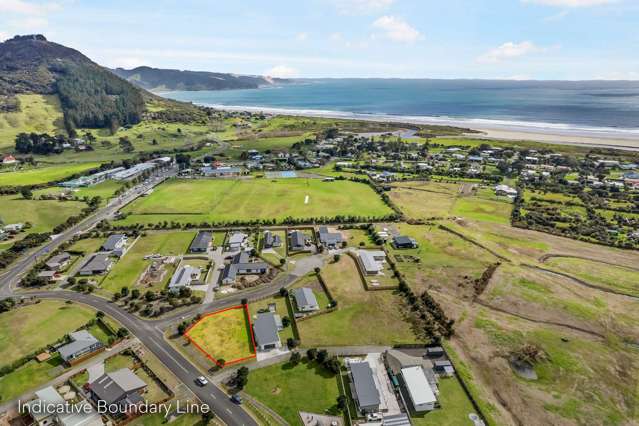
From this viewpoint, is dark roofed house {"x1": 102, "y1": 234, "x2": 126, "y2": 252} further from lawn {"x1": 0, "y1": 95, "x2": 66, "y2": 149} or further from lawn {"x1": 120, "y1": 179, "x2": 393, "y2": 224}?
lawn {"x1": 0, "y1": 95, "x2": 66, "y2": 149}

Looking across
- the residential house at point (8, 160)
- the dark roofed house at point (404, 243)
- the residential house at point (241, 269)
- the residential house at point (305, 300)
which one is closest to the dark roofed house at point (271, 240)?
the residential house at point (241, 269)

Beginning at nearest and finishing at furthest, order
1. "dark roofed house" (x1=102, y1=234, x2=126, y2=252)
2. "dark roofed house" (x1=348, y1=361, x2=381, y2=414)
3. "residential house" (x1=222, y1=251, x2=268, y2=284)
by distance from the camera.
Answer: "dark roofed house" (x1=348, y1=361, x2=381, y2=414), "residential house" (x1=222, y1=251, x2=268, y2=284), "dark roofed house" (x1=102, y1=234, x2=126, y2=252)

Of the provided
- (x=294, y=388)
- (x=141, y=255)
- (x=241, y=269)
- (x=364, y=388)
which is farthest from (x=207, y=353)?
(x=141, y=255)

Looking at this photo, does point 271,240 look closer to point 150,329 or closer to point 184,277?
point 184,277

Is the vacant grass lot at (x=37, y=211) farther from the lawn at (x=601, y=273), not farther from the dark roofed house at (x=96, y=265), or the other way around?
the lawn at (x=601, y=273)

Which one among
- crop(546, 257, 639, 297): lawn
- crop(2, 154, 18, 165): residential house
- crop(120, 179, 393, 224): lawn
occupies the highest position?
crop(2, 154, 18, 165): residential house

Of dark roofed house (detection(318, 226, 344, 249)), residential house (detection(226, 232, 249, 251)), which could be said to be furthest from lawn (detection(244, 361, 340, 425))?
residential house (detection(226, 232, 249, 251))

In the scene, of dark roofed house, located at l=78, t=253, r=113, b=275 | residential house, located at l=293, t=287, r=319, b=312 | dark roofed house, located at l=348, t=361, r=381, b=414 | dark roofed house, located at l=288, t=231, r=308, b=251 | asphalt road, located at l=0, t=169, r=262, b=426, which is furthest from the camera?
dark roofed house, located at l=288, t=231, r=308, b=251
